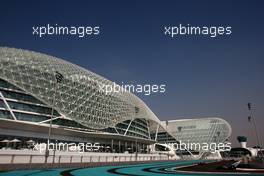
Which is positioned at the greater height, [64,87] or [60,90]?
[64,87]

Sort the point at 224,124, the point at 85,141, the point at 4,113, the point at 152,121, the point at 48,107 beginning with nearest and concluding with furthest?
the point at 4,113 < the point at 48,107 < the point at 85,141 < the point at 152,121 < the point at 224,124

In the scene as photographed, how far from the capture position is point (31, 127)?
6241cm

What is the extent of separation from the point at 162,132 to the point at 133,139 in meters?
59.8

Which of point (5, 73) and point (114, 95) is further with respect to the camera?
point (114, 95)

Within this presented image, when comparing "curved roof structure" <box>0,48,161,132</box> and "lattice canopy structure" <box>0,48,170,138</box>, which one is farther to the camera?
"curved roof structure" <box>0,48,161,132</box>

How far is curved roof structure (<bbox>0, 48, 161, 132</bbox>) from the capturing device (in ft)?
203

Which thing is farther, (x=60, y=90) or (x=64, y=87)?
(x=64, y=87)

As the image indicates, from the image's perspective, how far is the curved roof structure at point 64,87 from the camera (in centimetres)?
6178

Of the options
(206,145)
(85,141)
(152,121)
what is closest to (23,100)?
(85,141)

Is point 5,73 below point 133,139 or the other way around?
the other way around

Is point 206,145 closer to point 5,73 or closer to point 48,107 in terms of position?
point 48,107

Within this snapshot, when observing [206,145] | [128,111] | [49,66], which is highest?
[49,66]

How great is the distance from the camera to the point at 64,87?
7162cm

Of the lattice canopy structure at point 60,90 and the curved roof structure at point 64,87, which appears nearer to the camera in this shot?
the lattice canopy structure at point 60,90
